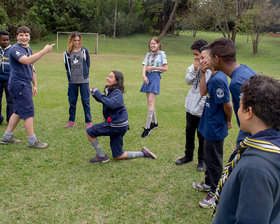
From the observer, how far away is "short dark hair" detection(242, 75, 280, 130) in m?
1.44

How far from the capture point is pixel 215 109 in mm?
3195

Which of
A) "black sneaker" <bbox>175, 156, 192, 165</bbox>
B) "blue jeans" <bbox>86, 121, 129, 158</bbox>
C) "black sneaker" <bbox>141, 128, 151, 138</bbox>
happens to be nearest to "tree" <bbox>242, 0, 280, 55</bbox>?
"black sneaker" <bbox>141, 128, 151, 138</bbox>

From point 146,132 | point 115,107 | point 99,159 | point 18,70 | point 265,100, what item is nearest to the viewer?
point 265,100

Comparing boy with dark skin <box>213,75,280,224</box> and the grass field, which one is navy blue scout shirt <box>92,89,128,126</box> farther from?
boy with dark skin <box>213,75,280,224</box>

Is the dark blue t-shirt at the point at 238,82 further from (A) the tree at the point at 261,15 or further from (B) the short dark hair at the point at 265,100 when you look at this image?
(A) the tree at the point at 261,15

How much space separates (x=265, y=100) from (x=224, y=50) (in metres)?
1.26

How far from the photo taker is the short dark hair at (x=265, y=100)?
1436 mm

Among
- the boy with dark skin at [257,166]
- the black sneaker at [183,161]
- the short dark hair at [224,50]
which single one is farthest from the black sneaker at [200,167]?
the boy with dark skin at [257,166]

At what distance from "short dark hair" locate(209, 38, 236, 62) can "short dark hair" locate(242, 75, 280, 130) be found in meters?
1.10

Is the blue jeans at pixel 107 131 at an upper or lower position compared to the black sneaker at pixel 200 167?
upper

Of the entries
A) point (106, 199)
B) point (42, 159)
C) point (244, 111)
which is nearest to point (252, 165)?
point (244, 111)

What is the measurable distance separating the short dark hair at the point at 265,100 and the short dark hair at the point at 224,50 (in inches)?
43.1

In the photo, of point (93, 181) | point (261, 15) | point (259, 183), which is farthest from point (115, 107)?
point (261, 15)

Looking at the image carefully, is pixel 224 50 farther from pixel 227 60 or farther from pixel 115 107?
pixel 115 107
